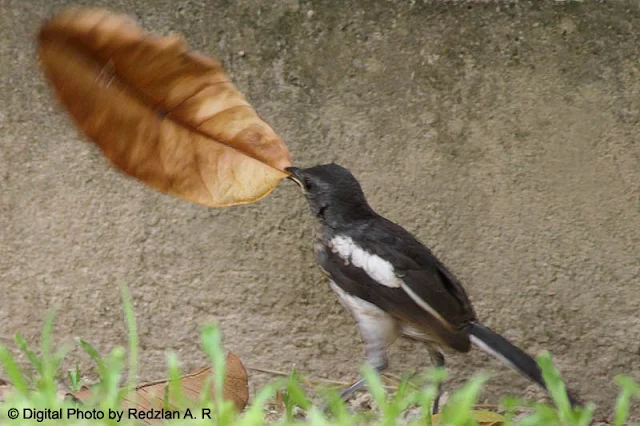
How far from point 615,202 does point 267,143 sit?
1178 millimetres

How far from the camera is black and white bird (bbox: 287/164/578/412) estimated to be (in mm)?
3064

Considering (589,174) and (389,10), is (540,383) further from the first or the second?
(389,10)

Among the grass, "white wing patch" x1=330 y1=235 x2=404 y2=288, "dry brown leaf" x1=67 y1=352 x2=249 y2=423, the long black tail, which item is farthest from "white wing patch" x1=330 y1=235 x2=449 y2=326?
"dry brown leaf" x1=67 y1=352 x2=249 y2=423

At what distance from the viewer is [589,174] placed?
11.0 ft

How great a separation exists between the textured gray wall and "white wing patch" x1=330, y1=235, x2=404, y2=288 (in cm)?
37

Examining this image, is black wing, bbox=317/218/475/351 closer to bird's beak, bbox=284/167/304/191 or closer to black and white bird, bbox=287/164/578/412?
black and white bird, bbox=287/164/578/412

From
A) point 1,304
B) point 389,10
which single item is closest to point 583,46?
point 389,10

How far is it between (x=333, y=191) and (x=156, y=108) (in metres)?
0.60

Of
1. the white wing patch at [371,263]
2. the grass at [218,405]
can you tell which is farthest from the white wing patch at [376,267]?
the grass at [218,405]

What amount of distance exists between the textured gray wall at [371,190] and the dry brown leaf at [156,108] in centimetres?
38

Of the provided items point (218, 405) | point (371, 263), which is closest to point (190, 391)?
point (218, 405)

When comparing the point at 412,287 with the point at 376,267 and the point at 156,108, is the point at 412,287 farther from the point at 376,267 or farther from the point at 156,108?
the point at 156,108

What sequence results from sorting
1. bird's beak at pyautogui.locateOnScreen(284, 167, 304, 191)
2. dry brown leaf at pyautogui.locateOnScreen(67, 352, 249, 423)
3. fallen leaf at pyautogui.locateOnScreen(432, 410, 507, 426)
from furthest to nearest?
bird's beak at pyautogui.locateOnScreen(284, 167, 304, 191) < fallen leaf at pyautogui.locateOnScreen(432, 410, 507, 426) < dry brown leaf at pyautogui.locateOnScreen(67, 352, 249, 423)

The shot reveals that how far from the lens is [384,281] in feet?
10.1
